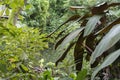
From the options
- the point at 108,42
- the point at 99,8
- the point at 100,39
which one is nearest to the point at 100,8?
the point at 99,8

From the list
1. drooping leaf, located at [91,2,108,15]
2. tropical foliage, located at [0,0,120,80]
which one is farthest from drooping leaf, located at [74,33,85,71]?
drooping leaf, located at [91,2,108,15]

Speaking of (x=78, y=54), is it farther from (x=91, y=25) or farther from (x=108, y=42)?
(x=108, y=42)

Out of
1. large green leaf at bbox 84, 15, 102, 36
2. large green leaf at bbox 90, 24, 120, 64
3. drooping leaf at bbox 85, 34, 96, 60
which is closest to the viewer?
large green leaf at bbox 90, 24, 120, 64

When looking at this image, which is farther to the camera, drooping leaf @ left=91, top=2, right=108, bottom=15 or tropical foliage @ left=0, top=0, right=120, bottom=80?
drooping leaf @ left=91, top=2, right=108, bottom=15

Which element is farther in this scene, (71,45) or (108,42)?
(71,45)

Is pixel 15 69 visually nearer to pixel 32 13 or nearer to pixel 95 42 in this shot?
pixel 95 42

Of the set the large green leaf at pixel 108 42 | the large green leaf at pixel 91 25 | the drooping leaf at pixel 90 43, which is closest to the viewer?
the large green leaf at pixel 108 42

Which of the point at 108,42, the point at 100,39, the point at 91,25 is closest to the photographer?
the point at 108,42

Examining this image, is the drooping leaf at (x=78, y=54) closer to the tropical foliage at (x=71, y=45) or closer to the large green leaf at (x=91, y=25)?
the tropical foliage at (x=71, y=45)

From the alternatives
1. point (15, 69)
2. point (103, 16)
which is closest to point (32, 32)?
point (15, 69)

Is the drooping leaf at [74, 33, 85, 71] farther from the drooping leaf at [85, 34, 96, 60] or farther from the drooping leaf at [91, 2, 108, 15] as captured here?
the drooping leaf at [91, 2, 108, 15]

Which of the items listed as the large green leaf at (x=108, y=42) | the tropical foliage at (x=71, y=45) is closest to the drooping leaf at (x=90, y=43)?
the tropical foliage at (x=71, y=45)

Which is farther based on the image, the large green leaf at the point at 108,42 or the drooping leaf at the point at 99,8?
the drooping leaf at the point at 99,8

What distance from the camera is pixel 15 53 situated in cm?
96
